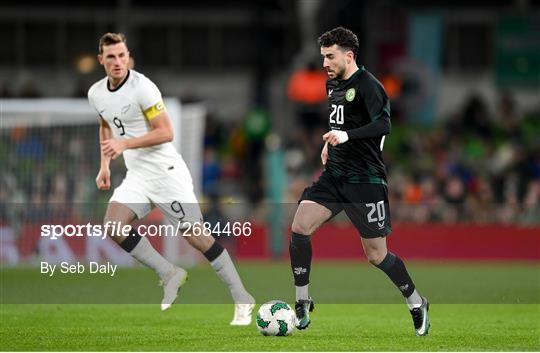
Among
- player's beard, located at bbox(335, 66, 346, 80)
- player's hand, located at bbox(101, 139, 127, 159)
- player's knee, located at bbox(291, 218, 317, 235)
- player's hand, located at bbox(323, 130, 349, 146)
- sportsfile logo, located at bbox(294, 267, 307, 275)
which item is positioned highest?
player's beard, located at bbox(335, 66, 346, 80)

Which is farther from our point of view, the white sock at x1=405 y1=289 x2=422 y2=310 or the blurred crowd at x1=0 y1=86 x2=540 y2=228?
the blurred crowd at x1=0 y1=86 x2=540 y2=228

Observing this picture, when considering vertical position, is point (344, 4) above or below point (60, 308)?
above

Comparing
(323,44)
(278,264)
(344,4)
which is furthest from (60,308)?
(344,4)

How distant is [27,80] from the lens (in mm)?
30031

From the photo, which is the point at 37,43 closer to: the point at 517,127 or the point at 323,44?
the point at 517,127

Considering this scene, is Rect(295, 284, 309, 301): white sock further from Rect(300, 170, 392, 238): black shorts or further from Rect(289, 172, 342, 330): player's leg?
Rect(300, 170, 392, 238): black shorts

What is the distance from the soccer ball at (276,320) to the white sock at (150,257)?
1399 mm

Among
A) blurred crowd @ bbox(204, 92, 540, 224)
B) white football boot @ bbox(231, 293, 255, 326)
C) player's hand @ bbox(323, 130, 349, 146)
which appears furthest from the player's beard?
blurred crowd @ bbox(204, 92, 540, 224)

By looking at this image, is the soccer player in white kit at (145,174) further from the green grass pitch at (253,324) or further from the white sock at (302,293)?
the white sock at (302,293)

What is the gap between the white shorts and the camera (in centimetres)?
1120

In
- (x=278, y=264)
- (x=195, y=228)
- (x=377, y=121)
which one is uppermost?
(x=377, y=121)

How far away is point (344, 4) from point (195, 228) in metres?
16.7

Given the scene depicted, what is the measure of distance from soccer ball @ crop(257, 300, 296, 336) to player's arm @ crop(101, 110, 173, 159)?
1.72 meters

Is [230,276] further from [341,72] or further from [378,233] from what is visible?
[341,72]
